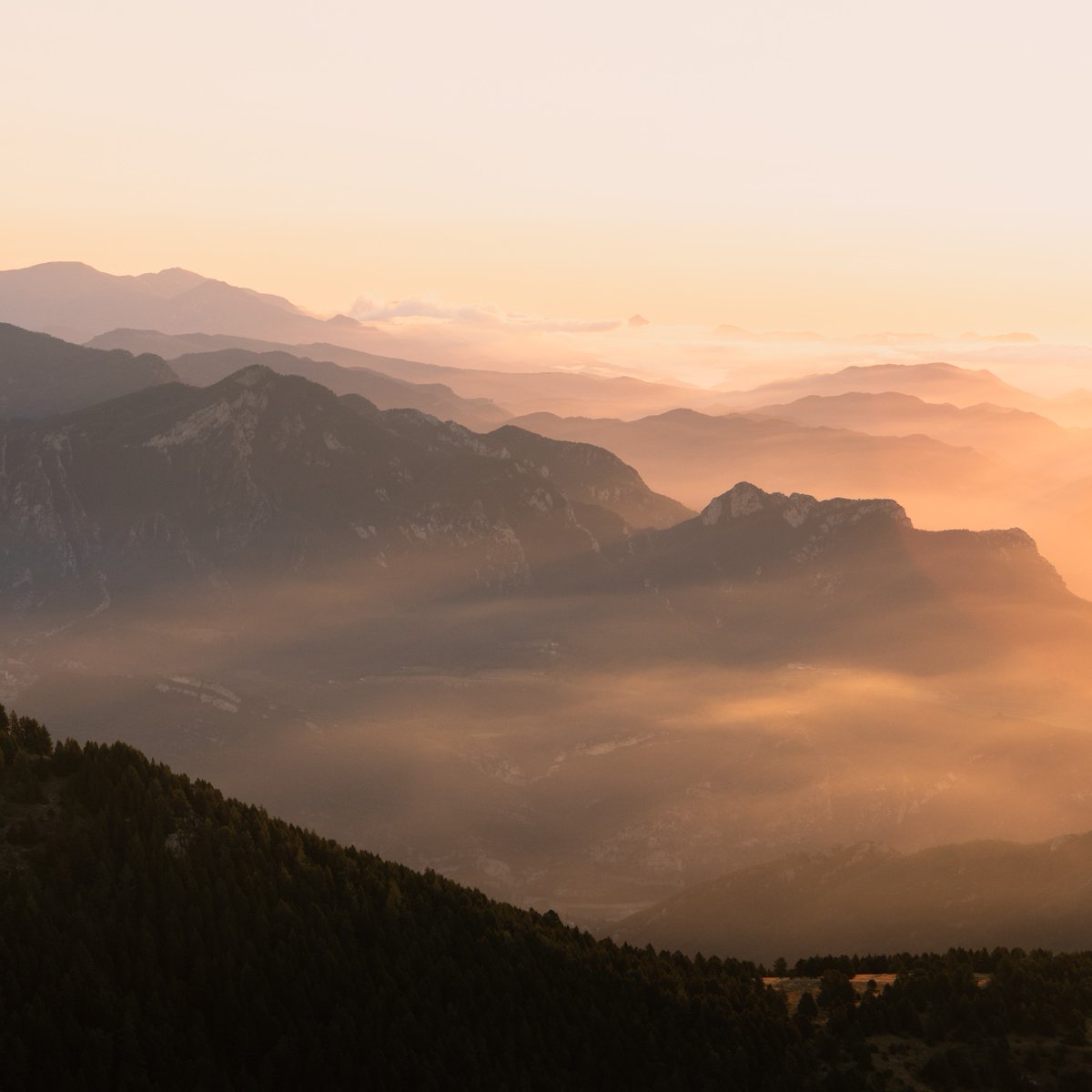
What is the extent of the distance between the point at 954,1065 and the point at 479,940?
64.7 m

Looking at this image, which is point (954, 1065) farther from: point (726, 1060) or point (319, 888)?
point (319, 888)

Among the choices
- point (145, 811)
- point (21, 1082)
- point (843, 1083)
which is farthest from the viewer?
point (145, 811)

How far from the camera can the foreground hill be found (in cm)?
15462

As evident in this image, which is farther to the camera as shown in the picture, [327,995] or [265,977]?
[327,995]

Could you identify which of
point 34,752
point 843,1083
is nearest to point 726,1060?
point 843,1083

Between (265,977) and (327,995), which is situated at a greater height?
(265,977)

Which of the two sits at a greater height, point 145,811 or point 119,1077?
point 145,811

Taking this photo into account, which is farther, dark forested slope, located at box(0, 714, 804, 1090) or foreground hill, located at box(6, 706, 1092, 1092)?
foreground hill, located at box(6, 706, 1092, 1092)

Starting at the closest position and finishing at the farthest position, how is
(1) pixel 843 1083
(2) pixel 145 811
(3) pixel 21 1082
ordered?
(3) pixel 21 1082 → (1) pixel 843 1083 → (2) pixel 145 811

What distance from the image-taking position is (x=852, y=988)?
7313 inches

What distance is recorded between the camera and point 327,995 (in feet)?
546

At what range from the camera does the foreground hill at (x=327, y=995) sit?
507ft

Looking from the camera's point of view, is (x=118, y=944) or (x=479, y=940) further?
(x=479, y=940)

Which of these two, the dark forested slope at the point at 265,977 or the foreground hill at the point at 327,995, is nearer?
the dark forested slope at the point at 265,977
